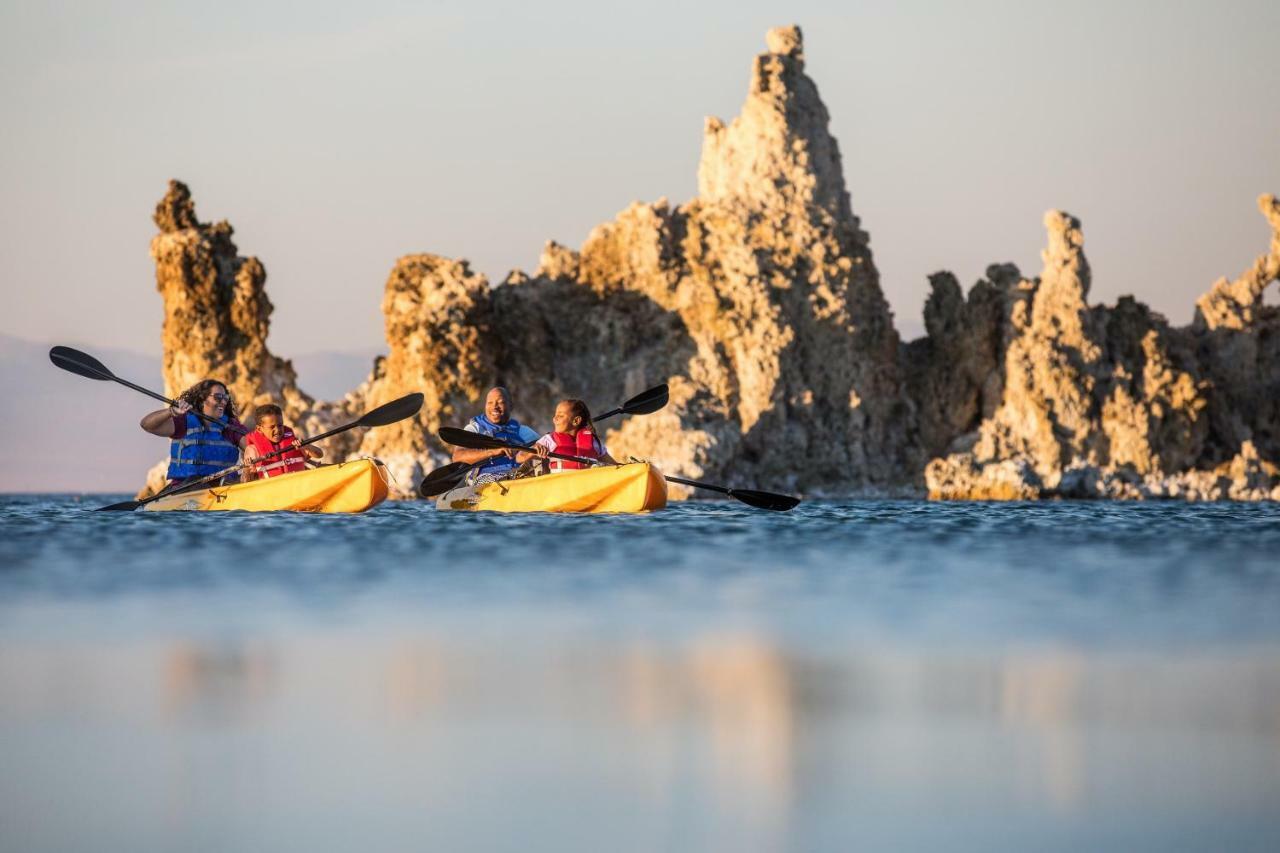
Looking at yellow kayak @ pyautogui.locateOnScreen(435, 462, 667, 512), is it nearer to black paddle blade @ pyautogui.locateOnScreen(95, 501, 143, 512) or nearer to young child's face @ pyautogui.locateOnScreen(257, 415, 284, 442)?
young child's face @ pyautogui.locateOnScreen(257, 415, 284, 442)

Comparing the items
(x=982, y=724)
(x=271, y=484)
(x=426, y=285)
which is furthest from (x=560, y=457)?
(x=426, y=285)

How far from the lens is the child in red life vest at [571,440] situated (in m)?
17.7

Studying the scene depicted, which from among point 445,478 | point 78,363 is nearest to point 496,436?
point 445,478

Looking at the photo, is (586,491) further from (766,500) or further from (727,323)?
(727,323)

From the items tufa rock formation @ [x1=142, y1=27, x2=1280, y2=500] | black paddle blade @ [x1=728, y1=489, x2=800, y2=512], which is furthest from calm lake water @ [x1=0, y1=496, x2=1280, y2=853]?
tufa rock formation @ [x1=142, y1=27, x2=1280, y2=500]

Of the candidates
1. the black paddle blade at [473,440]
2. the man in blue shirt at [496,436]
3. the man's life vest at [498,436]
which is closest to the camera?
the black paddle blade at [473,440]

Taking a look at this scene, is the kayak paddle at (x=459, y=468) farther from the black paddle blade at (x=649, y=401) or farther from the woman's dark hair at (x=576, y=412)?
the woman's dark hair at (x=576, y=412)

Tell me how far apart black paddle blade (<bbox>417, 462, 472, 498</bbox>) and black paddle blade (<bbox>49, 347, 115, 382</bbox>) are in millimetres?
4364

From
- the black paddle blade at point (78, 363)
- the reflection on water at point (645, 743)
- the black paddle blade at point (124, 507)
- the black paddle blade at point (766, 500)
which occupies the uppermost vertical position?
the black paddle blade at point (78, 363)

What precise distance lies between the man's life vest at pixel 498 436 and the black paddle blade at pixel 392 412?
1.04m

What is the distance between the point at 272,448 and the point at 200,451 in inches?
44.3

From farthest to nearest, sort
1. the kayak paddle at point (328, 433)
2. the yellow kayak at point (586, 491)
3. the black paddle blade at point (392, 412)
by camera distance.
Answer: the black paddle blade at point (392, 412)
the kayak paddle at point (328, 433)
the yellow kayak at point (586, 491)

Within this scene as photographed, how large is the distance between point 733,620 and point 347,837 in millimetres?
4683

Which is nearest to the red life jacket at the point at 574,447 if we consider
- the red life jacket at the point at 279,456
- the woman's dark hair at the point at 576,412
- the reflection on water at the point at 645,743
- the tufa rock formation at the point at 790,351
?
the woman's dark hair at the point at 576,412
